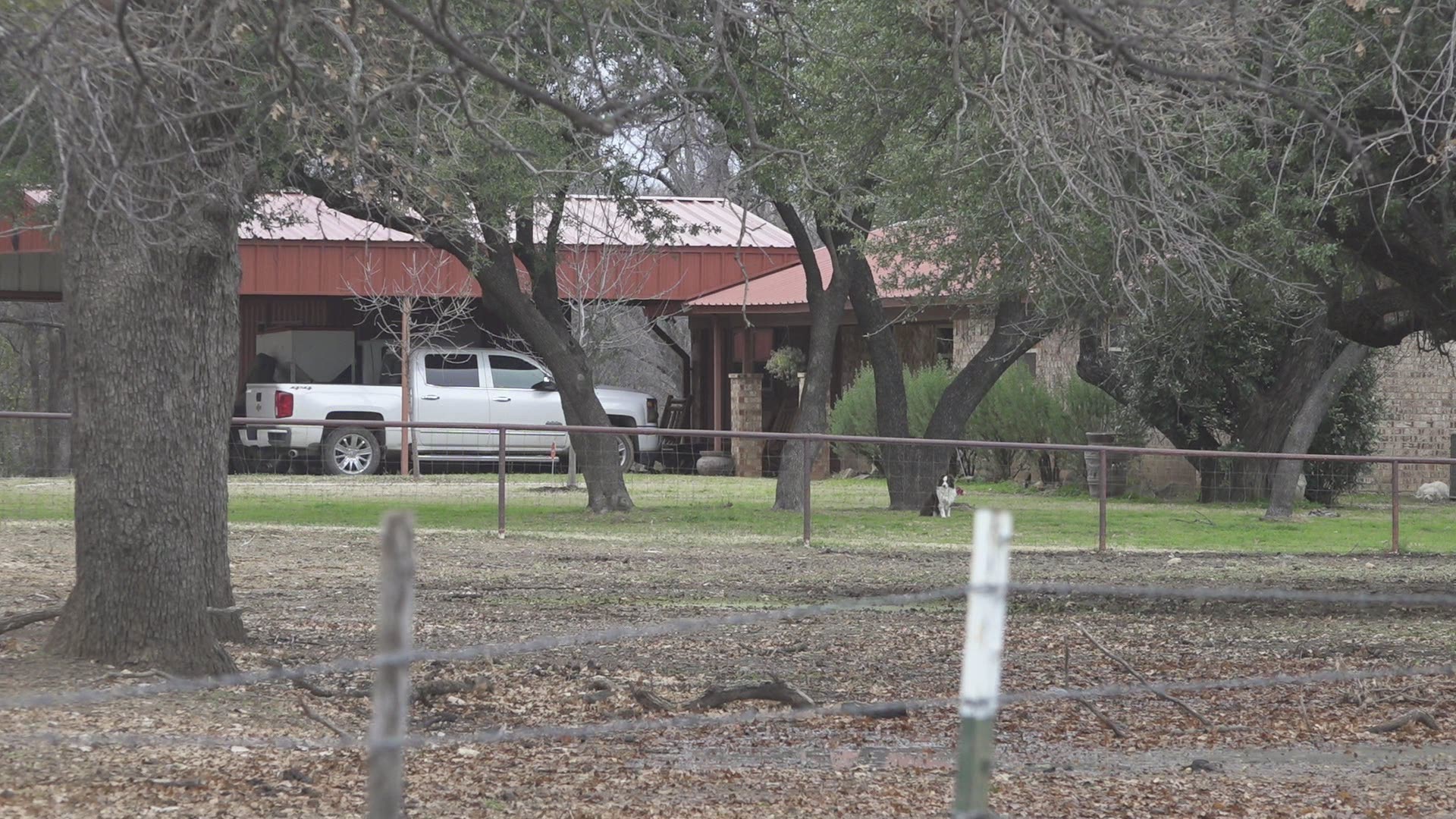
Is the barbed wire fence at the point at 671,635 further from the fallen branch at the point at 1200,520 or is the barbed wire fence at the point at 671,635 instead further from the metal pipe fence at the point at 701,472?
the fallen branch at the point at 1200,520

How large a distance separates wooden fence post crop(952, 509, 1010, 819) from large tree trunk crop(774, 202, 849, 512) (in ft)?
49.5

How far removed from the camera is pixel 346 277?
25750mm

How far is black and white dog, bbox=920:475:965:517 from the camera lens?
703 inches

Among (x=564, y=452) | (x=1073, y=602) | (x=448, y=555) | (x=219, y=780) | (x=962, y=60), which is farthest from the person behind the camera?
(x=564, y=452)

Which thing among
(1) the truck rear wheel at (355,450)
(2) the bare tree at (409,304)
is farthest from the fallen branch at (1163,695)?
(2) the bare tree at (409,304)

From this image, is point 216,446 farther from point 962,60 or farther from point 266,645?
point 962,60

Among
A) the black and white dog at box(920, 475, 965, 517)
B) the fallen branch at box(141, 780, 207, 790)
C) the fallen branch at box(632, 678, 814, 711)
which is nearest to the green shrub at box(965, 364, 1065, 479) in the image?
the black and white dog at box(920, 475, 965, 517)

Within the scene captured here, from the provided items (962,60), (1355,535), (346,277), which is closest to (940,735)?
(962,60)

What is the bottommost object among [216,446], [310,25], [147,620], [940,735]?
[940,735]

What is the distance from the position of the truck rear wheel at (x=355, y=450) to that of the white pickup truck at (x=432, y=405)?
0.01m

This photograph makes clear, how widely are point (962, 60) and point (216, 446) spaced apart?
4.44 meters

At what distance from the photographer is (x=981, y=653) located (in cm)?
304

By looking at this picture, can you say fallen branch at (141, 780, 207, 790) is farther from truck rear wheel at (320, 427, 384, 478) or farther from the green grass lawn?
truck rear wheel at (320, 427, 384, 478)

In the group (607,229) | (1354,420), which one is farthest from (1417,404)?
(607,229)
